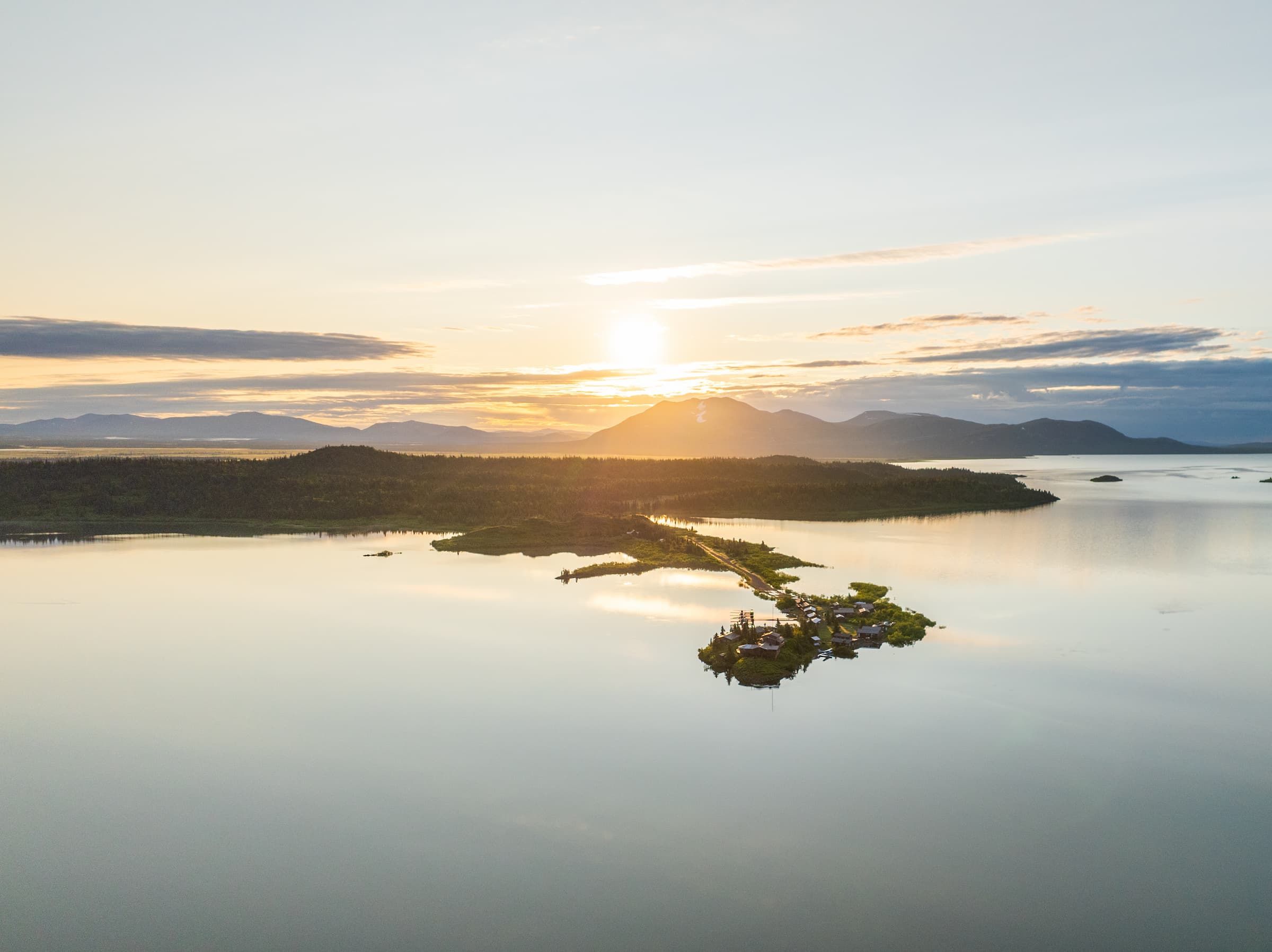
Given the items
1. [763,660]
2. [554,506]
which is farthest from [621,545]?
[763,660]

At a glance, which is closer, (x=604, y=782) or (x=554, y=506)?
(x=604, y=782)

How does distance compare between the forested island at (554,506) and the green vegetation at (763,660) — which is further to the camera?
the forested island at (554,506)

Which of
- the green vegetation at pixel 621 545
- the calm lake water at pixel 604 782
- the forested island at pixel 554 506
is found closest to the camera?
the calm lake water at pixel 604 782

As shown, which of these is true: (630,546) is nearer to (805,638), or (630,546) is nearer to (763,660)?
(805,638)

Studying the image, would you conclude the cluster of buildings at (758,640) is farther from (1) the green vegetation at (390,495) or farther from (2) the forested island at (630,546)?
(1) the green vegetation at (390,495)

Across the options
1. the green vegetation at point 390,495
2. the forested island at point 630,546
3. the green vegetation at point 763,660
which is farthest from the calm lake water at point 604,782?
the green vegetation at point 390,495

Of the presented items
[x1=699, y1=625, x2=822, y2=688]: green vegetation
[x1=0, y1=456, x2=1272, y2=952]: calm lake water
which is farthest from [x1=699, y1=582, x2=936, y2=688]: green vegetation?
[x1=0, y1=456, x2=1272, y2=952]: calm lake water

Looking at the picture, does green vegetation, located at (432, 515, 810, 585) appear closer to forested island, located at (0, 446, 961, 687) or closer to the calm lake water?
forested island, located at (0, 446, 961, 687)
